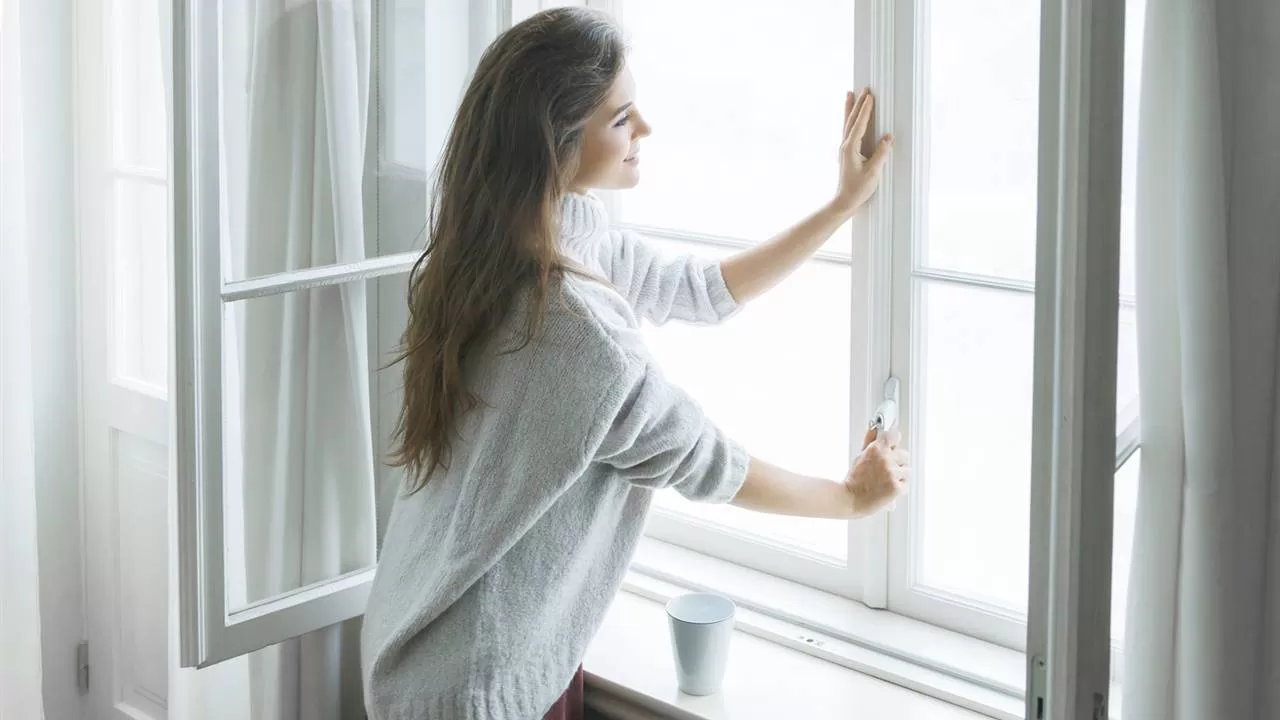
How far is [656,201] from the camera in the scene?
213 cm

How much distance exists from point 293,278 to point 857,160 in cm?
74

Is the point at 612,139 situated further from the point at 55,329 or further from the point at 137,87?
the point at 55,329

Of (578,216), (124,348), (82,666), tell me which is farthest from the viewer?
(82,666)

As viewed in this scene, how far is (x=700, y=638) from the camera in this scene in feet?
5.59

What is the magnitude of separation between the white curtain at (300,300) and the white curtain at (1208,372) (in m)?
1.00

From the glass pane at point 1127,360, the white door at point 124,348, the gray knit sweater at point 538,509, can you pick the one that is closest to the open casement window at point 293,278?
the gray knit sweater at point 538,509

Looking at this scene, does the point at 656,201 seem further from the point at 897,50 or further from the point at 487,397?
the point at 487,397

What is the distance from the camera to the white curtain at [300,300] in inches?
64.6

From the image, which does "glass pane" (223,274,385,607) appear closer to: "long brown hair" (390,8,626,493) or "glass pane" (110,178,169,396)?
"long brown hair" (390,8,626,493)

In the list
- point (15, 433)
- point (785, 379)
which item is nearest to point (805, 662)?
point (785, 379)

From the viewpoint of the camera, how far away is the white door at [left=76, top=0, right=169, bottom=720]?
2.53m

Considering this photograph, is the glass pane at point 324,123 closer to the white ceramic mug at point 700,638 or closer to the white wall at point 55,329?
the white ceramic mug at point 700,638

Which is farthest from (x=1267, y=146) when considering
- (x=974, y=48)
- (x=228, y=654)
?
(x=228, y=654)

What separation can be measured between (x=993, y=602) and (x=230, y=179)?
1.12 meters
